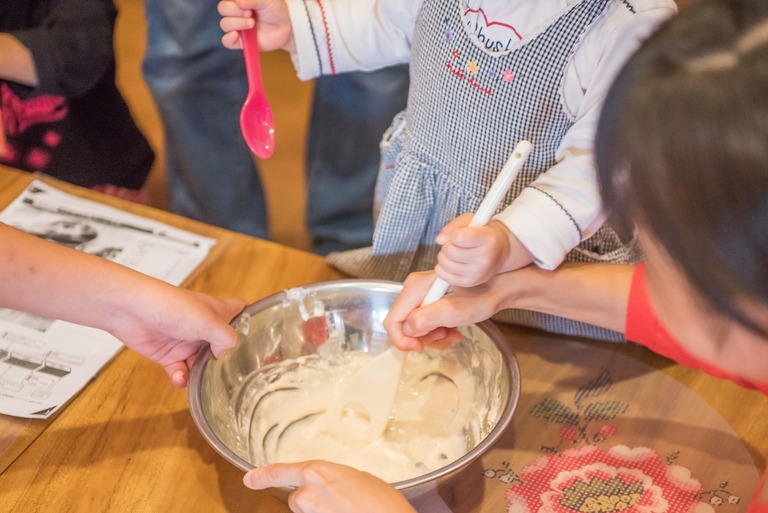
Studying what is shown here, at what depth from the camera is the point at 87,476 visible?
2.54 feet

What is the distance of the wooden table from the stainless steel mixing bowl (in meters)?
0.04

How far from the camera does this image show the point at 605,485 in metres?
0.78

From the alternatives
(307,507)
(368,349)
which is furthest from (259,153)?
(307,507)

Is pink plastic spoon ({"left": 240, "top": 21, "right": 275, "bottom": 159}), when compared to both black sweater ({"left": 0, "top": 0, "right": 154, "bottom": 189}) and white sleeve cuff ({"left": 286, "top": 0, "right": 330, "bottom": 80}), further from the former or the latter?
black sweater ({"left": 0, "top": 0, "right": 154, "bottom": 189})

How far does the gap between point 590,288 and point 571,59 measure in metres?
0.23

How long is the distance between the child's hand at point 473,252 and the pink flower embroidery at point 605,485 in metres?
0.19

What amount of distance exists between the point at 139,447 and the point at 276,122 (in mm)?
1585

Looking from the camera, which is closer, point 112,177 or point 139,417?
point 139,417

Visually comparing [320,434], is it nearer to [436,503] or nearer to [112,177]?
[436,503]

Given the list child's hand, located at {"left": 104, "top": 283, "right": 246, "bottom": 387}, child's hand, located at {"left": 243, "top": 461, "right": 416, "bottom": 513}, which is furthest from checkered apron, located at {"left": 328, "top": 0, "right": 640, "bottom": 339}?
child's hand, located at {"left": 243, "top": 461, "right": 416, "bottom": 513}

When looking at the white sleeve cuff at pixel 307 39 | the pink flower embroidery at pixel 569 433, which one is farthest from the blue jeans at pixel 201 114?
the pink flower embroidery at pixel 569 433

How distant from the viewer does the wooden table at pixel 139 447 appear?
2.49ft

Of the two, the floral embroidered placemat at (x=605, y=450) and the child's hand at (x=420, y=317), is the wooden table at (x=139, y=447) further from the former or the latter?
the child's hand at (x=420, y=317)

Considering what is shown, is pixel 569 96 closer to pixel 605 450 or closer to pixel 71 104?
pixel 605 450
